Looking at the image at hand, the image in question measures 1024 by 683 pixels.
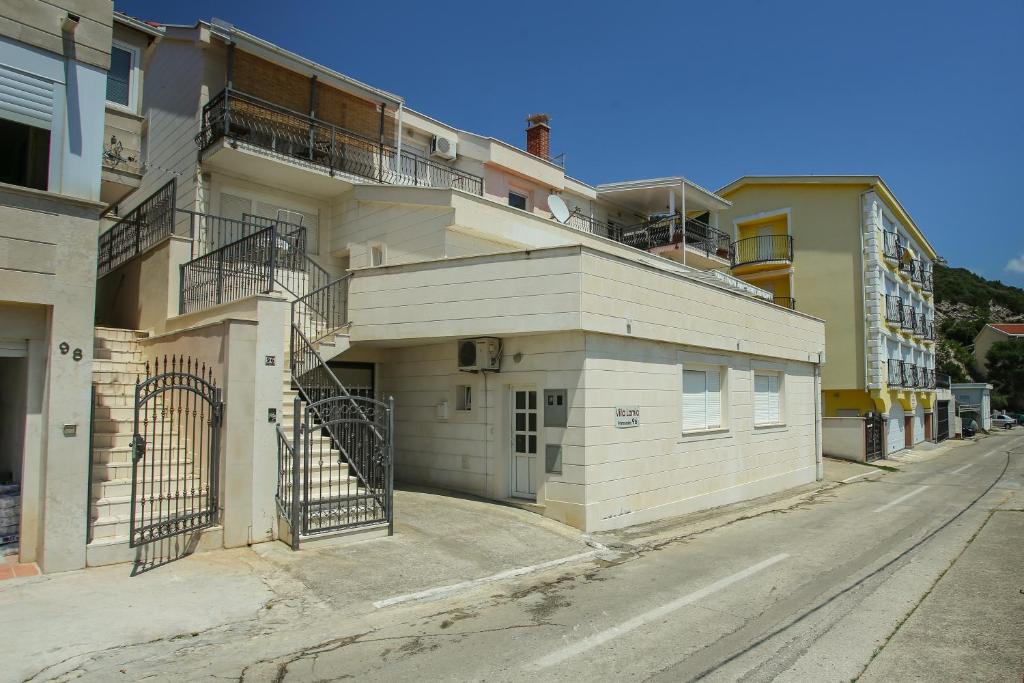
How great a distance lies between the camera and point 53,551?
23.0 feet

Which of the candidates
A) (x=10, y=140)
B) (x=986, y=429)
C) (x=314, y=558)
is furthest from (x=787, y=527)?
(x=986, y=429)

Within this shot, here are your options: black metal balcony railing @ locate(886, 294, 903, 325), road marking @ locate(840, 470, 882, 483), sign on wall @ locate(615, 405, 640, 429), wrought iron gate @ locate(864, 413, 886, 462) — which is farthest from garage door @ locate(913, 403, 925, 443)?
sign on wall @ locate(615, 405, 640, 429)

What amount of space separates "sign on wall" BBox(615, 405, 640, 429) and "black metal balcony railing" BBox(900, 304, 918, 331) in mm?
24566

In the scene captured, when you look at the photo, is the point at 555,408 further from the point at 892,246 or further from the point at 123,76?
the point at 892,246

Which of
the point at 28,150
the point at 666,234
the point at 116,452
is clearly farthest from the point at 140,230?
the point at 666,234

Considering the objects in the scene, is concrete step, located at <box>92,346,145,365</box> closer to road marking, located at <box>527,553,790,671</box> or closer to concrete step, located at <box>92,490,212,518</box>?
concrete step, located at <box>92,490,212,518</box>

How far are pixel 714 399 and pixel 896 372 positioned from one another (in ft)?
66.0

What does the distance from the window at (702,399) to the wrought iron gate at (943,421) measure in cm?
3076

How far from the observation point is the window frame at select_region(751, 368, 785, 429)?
15855 millimetres

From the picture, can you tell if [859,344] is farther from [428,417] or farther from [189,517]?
[189,517]

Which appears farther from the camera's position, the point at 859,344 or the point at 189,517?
the point at 859,344

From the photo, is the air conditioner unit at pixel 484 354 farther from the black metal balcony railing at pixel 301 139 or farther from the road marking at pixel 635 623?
the black metal balcony railing at pixel 301 139

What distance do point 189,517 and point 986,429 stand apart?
185ft

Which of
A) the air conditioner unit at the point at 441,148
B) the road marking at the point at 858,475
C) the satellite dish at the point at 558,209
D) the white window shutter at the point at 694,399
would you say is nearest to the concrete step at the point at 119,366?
the white window shutter at the point at 694,399
